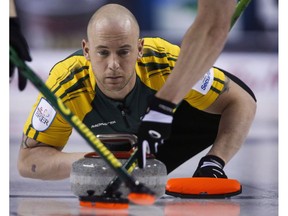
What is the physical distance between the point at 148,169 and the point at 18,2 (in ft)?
7.72

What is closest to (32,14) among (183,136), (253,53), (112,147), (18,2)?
(18,2)

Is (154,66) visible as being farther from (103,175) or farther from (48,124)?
(103,175)

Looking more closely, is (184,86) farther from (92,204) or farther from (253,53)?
(253,53)

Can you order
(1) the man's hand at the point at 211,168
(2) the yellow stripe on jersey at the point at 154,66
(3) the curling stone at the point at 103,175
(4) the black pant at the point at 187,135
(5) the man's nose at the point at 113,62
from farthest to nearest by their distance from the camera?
(4) the black pant at the point at 187,135, (2) the yellow stripe on jersey at the point at 154,66, (1) the man's hand at the point at 211,168, (5) the man's nose at the point at 113,62, (3) the curling stone at the point at 103,175

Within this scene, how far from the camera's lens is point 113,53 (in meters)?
2.64

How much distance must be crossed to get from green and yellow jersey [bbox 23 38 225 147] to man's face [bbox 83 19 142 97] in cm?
13

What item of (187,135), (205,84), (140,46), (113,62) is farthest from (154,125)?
(187,135)

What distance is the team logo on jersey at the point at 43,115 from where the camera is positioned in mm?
2758

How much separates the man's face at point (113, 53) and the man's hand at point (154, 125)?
469 millimetres

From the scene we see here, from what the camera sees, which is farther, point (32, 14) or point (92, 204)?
point (32, 14)

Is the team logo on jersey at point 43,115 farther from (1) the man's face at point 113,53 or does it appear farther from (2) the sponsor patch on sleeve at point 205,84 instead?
(2) the sponsor patch on sleeve at point 205,84

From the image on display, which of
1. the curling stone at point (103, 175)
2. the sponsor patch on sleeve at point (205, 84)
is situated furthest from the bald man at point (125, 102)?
the curling stone at point (103, 175)

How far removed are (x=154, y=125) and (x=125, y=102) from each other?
26.9 inches
